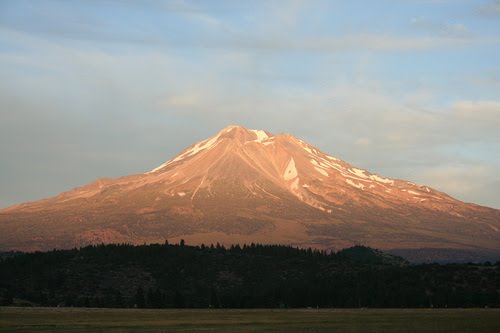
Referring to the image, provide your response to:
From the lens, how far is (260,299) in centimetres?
13538

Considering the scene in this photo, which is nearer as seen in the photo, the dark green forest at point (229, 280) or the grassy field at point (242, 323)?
the grassy field at point (242, 323)

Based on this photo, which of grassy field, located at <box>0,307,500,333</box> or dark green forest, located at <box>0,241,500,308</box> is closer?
grassy field, located at <box>0,307,500,333</box>

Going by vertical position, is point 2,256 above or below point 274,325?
above

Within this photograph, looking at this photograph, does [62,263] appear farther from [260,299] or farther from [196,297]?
[260,299]

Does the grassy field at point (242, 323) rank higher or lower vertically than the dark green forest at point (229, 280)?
lower

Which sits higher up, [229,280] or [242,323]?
[229,280]

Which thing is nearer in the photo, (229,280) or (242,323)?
(242,323)

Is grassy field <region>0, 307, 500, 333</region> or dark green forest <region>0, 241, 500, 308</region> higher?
dark green forest <region>0, 241, 500, 308</region>

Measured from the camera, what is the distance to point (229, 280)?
164625 mm

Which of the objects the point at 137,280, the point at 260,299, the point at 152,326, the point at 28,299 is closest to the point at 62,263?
the point at 137,280

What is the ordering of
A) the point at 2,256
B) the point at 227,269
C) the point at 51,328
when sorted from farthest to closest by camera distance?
1. the point at 2,256
2. the point at 227,269
3. the point at 51,328

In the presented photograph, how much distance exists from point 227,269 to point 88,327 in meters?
A: 98.8

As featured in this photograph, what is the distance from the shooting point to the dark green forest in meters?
128

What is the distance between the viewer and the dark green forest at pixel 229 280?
128 meters
